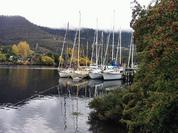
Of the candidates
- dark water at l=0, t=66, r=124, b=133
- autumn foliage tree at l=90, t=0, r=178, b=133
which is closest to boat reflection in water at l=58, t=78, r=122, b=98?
dark water at l=0, t=66, r=124, b=133

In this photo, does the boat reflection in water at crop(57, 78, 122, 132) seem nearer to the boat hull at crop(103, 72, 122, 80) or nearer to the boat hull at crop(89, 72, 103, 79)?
the boat hull at crop(103, 72, 122, 80)

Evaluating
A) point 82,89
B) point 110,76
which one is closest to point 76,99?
point 82,89

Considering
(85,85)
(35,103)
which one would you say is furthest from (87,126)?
(85,85)

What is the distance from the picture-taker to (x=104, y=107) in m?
57.2

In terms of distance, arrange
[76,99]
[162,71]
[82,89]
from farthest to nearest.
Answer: [82,89]
[76,99]
[162,71]

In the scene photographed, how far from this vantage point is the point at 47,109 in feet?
219

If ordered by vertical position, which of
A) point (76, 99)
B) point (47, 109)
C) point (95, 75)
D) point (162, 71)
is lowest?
point (47, 109)

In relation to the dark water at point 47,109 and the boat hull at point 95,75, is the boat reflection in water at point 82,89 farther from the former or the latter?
the boat hull at point 95,75

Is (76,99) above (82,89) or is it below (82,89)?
below

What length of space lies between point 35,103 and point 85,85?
3468 cm

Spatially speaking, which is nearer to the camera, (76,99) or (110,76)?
(76,99)

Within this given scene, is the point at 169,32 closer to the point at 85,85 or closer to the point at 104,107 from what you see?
the point at 104,107

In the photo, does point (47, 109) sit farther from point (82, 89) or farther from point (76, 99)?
point (82, 89)

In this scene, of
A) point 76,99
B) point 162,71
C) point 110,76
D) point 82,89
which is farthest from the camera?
point 110,76
